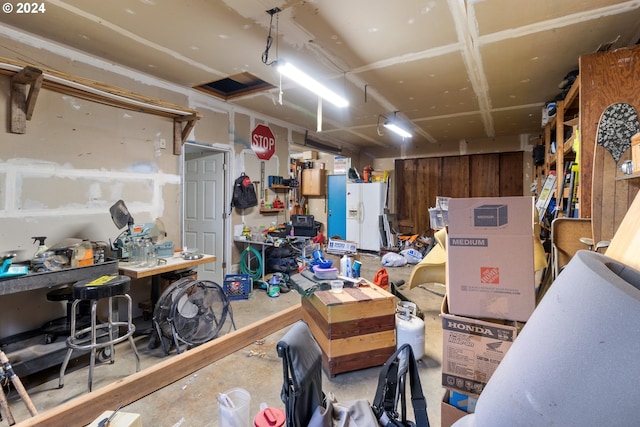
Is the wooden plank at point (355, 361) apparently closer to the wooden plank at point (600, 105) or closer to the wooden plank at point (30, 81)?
the wooden plank at point (600, 105)

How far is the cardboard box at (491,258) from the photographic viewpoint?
1573 millimetres

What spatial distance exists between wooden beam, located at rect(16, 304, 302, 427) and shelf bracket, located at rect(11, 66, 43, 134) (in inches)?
87.2

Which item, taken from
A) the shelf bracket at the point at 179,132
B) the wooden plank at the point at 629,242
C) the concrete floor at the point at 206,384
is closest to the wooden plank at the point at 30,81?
the shelf bracket at the point at 179,132

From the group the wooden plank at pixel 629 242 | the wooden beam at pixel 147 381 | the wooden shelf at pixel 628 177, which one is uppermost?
the wooden shelf at pixel 628 177

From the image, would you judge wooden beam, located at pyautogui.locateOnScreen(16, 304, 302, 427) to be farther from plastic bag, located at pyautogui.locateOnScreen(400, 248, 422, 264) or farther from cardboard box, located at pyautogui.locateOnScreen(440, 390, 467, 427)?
plastic bag, located at pyautogui.locateOnScreen(400, 248, 422, 264)

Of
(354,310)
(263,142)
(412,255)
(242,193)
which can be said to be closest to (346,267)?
(354,310)

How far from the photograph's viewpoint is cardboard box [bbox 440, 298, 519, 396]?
5.15 ft

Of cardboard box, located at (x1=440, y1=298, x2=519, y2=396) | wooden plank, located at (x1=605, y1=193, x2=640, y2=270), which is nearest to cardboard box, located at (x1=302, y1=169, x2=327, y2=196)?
cardboard box, located at (x1=440, y1=298, x2=519, y2=396)

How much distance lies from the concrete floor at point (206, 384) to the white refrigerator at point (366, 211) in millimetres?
4122

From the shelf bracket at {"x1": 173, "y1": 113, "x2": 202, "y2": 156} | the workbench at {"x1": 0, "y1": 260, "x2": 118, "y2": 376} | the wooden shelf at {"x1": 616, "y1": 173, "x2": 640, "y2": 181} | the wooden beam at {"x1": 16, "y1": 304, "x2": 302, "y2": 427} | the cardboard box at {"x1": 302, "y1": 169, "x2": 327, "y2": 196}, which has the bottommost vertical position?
the wooden beam at {"x1": 16, "y1": 304, "x2": 302, "y2": 427}

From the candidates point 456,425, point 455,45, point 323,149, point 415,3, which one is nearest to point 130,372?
point 456,425

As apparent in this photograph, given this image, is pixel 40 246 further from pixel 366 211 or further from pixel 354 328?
pixel 366 211

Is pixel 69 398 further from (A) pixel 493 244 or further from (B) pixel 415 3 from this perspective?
(B) pixel 415 3

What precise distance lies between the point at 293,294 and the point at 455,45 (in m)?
3.41
